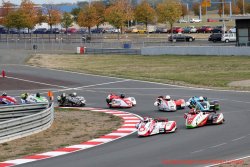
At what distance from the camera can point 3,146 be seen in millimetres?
23141

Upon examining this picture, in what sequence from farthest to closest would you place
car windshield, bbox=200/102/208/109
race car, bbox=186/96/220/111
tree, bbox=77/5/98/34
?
1. tree, bbox=77/5/98/34
2. car windshield, bbox=200/102/208/109
3. race car, bbox=186/96/220/111

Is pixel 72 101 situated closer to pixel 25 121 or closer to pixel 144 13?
pixel 25 121

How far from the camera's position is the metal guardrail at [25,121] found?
2402 cm

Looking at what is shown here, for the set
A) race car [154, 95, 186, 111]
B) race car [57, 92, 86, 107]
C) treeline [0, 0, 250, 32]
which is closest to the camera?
race car [154, 95, 186, 111]

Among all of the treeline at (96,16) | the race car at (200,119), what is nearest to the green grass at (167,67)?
the race car at (200,119)

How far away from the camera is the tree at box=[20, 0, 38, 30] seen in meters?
118

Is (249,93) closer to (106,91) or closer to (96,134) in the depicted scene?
(106,91)

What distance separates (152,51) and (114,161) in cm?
5581

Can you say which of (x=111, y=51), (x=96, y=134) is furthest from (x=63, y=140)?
(x=111, y=51)

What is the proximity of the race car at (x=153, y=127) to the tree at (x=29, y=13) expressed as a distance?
96.0m

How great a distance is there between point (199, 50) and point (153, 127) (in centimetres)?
4596

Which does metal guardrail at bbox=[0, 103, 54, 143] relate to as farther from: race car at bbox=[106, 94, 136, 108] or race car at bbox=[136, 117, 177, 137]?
race car at bbox=[106, 94, 136, 108]

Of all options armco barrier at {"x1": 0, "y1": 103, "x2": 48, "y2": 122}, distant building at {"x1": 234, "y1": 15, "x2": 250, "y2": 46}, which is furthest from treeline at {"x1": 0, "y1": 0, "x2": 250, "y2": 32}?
armco barrier at {"x1": 0, "y1": 103, "x2": 48, "y2": 122}

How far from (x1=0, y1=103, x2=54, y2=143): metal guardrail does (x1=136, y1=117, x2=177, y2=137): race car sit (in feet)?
14.6
